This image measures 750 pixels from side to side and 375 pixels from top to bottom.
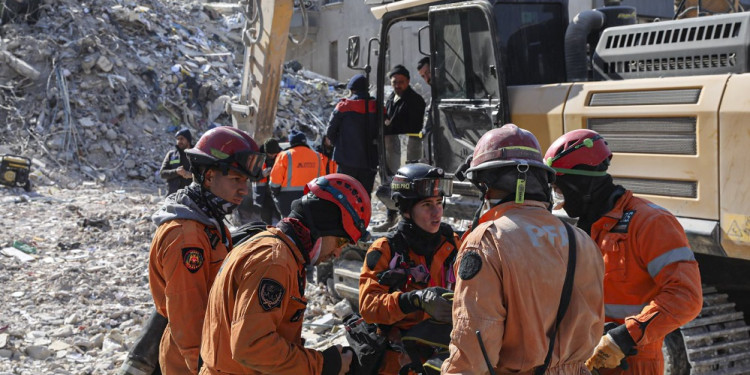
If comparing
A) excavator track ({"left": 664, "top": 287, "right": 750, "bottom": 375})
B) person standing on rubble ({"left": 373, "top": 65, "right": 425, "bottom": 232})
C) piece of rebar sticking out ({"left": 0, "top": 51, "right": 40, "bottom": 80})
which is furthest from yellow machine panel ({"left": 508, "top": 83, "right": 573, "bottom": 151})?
piece of rebar sticking out ({"left": 0, "top": 51, "right": 40, "bottom": 80})

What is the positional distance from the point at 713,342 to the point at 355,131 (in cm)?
427

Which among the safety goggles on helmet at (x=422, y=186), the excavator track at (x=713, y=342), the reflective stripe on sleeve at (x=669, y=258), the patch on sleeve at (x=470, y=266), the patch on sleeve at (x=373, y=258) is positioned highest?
the safety goggles on helmet at (x=422, y=186)

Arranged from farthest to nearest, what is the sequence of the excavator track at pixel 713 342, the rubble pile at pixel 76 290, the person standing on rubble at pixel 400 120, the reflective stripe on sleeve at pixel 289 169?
the reflective stripe on sleeve at pixel 289 169 < the person standing on rubble at pixel 400 120 < the rubble pile at pixel 76 290 < the excavator track at pixel 713 342

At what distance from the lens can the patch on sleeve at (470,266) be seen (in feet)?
8.06

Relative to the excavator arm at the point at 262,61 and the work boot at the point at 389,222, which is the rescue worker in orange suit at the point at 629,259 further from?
the excavator arm at the point at 262,61

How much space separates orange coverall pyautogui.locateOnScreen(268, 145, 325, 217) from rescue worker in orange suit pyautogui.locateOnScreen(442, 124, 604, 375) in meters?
6.35

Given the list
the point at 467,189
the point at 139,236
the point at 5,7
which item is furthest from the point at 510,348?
the point at 5,7

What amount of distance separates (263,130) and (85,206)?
4.47m

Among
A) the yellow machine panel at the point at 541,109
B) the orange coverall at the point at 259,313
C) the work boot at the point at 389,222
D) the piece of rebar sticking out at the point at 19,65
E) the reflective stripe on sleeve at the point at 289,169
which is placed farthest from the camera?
the piece of rebar sticking out at the point at 19,65

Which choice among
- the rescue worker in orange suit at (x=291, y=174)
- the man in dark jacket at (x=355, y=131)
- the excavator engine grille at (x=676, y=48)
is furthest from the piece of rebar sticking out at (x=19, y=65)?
the excavator engine grille at (x=676, y=48)

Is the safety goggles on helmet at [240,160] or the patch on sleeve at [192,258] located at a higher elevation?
the safety goggles on helmet at [240,160]

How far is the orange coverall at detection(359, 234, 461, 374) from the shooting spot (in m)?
3.46

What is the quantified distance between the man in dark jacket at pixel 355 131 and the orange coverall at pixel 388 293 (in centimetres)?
427

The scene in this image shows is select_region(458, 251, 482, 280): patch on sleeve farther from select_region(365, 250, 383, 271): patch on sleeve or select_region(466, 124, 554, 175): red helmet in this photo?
select_region(365, 250, 383, 271): patch on sleeve
